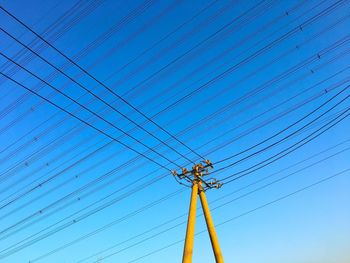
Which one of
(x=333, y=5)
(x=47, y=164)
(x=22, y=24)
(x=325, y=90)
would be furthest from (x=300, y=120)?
(x=47, y=164)

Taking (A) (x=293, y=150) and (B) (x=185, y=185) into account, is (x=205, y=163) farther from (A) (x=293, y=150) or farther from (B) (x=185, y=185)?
(A) (x=293, y=150)

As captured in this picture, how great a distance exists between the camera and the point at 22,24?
7016mm

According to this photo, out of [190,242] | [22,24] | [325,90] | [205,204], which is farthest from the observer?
[205,204]

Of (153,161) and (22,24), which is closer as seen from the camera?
(22,24)

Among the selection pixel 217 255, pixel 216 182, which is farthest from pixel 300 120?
pixel 217 255

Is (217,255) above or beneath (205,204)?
beneath

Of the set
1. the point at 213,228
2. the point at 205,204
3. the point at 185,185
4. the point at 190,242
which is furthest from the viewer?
the point at 185,185

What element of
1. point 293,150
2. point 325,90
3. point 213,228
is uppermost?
point 325,90

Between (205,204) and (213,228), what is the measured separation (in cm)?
164

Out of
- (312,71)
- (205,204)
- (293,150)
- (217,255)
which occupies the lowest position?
(217,255)

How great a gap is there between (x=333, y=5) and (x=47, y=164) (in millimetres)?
18497

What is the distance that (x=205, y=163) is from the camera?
55.6ft

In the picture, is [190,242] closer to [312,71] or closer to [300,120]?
[300,120]

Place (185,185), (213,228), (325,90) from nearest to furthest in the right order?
1. (325,90)
2. (213,228)
3. (185,185)
